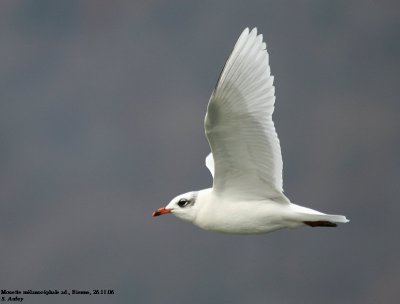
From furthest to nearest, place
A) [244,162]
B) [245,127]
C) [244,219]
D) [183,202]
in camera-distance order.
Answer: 1. [183,202]
2. [244,219]
3. [244,162]
4. [245,127]

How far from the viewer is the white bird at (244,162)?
12.2m

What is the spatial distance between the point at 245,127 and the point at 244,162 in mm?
569

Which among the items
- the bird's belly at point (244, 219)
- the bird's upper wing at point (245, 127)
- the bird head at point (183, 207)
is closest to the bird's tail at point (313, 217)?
the bird's belly at point (244, 219)

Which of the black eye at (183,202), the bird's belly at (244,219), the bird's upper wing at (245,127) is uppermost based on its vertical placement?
the bird's upper wing at (245,127)

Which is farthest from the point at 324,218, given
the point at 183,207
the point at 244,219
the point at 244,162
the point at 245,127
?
the point at 183,207

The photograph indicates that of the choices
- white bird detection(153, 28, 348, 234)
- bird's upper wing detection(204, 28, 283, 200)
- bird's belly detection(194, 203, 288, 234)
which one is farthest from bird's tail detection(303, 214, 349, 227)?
bird's upper wing detection(204, 28, 283, 200)

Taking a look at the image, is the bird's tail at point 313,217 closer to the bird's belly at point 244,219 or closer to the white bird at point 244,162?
the white bird at point 244,162

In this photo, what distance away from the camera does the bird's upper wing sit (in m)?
12.1

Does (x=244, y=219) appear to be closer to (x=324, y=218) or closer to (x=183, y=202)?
(x=183, y=202)

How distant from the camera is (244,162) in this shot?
41.7 ft

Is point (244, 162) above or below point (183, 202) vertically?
above

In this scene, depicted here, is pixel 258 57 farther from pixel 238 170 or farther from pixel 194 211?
pixel 194 211

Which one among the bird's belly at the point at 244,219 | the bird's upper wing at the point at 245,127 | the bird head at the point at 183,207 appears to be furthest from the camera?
the bird head at the point at 183,207

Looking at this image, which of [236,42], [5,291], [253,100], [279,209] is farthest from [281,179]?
[5,291]
